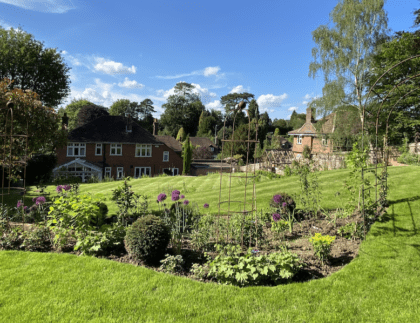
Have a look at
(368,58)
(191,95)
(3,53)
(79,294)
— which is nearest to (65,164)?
(3,53)

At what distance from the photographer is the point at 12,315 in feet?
10.1

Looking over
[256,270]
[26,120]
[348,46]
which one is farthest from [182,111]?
[256,270]

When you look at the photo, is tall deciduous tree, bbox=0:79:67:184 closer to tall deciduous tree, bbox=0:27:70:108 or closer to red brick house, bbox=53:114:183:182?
red brick house, bbox=53:114:183:182

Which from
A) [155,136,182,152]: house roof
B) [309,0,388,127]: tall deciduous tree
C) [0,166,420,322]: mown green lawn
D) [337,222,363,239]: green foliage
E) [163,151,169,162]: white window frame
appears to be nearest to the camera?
[0,166,420,322]: mown green lawn

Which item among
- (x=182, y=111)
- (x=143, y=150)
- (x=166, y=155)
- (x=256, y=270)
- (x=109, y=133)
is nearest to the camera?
(x=256, y=270)

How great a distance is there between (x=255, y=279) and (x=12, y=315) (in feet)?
10.3

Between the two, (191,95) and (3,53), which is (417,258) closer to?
(3,53)

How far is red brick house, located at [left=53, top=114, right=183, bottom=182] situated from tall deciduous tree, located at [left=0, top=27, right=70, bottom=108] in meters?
4.73

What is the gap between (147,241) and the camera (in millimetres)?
4387

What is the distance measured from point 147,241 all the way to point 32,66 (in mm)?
26851

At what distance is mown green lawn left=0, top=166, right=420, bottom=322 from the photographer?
3090 mm

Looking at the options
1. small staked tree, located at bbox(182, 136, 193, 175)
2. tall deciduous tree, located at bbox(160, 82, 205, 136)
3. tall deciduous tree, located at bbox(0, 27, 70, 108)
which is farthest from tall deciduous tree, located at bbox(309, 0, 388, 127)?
tall deciduous tree, located at bbox(160, 82, 205, 136)

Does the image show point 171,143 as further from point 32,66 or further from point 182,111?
point 182,111

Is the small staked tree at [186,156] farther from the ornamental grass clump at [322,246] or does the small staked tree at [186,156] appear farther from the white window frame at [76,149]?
the ornamental grass clump at [322,246]
